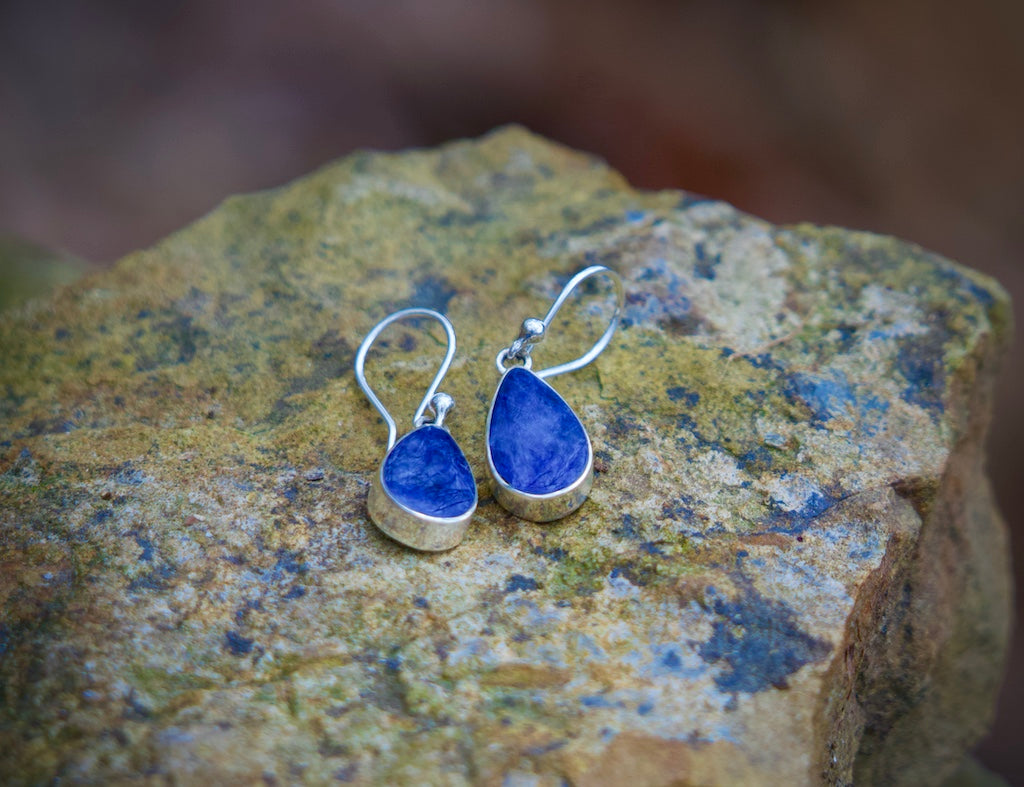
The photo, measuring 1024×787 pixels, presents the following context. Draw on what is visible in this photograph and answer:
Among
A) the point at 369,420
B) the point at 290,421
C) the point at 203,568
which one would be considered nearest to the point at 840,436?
the point at 369,420

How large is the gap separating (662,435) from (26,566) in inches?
53.9

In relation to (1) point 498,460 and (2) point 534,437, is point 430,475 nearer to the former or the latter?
(1) point 498,460

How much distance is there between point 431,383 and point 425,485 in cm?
43

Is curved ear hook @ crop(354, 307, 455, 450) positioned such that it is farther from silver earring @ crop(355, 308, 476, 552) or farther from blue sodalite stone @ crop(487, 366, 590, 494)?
blue sodalite stone @ crop(487, 366, 590, 494)

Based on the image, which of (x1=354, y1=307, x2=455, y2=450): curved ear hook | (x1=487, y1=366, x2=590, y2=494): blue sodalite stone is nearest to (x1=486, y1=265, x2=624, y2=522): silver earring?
(x1=487, y1=366, x2=590, y2=494): blue sodalite stone

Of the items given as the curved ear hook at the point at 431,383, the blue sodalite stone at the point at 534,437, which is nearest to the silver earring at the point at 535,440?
the blue sodalite stone at the point at 534,437

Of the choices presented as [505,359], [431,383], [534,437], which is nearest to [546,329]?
[505,359]

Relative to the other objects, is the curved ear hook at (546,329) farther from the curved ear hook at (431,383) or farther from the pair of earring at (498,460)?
the curved ear hook at (431,383)

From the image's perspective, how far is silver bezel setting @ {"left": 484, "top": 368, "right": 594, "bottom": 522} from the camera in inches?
76.9

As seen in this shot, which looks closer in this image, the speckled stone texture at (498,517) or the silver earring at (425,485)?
the speckled stone texture at (498,517)

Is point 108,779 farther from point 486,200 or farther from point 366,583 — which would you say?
point 486,200

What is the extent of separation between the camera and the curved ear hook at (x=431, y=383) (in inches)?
85.8

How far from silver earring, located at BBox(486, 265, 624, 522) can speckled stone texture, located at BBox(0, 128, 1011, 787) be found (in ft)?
0.19

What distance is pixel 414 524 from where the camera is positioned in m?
1.86
